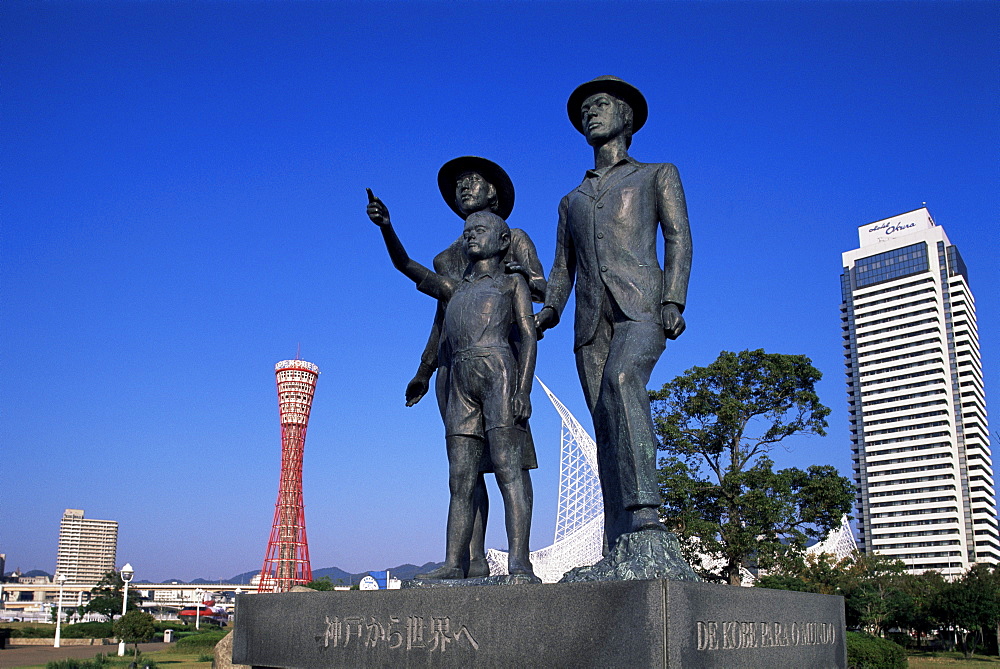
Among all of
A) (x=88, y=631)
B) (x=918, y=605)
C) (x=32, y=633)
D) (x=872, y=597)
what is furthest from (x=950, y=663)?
(x=32, y=633)

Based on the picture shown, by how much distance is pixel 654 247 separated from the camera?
5.01 metres

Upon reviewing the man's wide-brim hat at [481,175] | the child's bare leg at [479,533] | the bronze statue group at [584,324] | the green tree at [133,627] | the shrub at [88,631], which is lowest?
the shrub at [88,631]

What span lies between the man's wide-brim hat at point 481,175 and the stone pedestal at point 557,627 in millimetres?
3114

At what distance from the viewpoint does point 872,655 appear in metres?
16.3

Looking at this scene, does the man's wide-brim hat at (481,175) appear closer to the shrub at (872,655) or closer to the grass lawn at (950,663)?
the shrub at (872,655)

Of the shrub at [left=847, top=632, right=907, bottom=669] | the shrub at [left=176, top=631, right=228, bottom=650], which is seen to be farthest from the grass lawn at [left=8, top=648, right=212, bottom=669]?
the shrub at [left=847, top=632, right=907, bottom=669]

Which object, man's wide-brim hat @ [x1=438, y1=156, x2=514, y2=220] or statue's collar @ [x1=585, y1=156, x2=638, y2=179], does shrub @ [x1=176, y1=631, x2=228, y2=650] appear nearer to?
man's wide-brim hat @ [x1=438, y1=156, x2=514, y2=220]

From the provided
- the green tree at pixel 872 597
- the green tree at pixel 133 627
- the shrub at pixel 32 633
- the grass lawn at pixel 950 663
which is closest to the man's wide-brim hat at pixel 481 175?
the grass lawn at pixel 950 663

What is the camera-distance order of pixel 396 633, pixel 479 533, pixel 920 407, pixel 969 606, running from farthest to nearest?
pixel 920 407
pixel 969 606
pixel 479 533
pixel 396 633

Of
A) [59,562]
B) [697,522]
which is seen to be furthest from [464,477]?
[59,562]

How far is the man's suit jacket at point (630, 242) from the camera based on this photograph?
4.80 m

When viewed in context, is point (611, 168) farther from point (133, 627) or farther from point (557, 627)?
point (133, 627)

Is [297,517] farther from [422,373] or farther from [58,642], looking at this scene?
[422,373]

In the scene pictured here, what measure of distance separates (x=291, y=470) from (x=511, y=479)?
5582 cm
